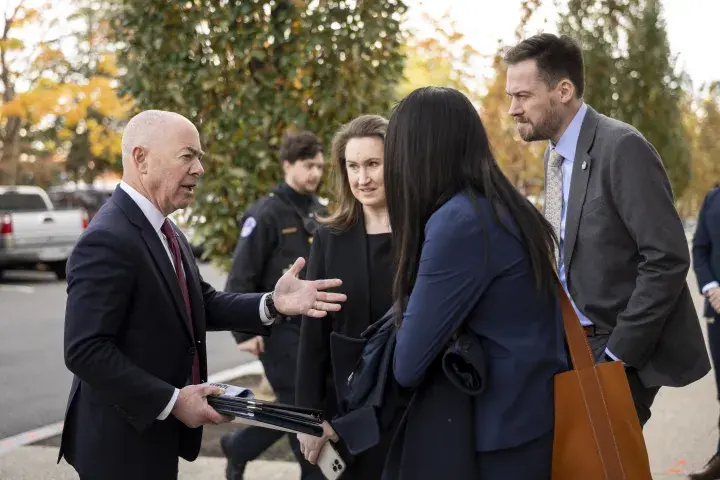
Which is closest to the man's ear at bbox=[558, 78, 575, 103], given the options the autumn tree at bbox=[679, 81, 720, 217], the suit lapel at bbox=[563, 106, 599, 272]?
the suit lapel at bbox=[563, 106, 599, 272]

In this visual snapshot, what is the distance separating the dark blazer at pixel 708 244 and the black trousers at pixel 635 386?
2455 millimetres

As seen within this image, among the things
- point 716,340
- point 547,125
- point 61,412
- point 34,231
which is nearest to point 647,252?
point 547,125

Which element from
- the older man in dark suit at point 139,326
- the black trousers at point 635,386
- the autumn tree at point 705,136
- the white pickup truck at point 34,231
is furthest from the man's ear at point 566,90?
the autumn tree at point 705,136

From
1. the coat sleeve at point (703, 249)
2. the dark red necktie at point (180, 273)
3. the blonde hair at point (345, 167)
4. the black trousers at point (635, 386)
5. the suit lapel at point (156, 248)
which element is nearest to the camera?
the suit lapel at point (156, 248)

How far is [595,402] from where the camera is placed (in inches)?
95.4

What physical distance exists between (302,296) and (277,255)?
82.9 inches

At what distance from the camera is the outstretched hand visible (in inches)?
129

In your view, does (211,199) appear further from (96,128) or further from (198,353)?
(96,128)

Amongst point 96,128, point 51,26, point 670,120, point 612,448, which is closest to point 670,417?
point 612,448

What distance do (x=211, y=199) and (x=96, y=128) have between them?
43.3ft

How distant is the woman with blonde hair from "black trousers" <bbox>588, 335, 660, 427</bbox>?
0.85 m

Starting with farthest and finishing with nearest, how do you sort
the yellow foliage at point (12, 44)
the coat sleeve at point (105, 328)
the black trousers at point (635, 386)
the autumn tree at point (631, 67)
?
the yellow foliage at point (12, 44)
the autumn tree at point (631, 67)
the black trousers at point (635, 386)
the coat sleeve at point (105, 328)

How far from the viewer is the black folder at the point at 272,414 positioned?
2711 mm

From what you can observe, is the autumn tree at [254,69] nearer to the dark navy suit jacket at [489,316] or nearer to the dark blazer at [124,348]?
the dark blazer at [124,348]
